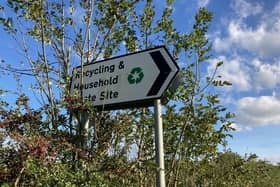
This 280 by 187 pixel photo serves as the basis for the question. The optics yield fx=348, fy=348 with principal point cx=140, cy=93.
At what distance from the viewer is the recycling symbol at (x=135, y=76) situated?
3578mm

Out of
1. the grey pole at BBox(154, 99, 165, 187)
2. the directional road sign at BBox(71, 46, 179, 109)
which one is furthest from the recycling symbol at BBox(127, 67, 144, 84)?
the grey pole at BBox(154, 99, 165, 187)

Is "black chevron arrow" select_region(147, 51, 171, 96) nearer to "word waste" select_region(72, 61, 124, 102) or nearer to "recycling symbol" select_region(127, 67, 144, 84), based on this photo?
"recycling symbol" select_region(127, 67, 144, 84)

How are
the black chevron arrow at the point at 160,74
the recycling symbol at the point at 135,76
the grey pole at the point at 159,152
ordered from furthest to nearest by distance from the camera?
the recycling symbol at the point at 135,76 < the black chevron arrow at the point at 160,74 < the grey pole at the point at 159,152

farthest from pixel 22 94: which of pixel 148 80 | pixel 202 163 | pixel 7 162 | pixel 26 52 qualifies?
pixel 202 163

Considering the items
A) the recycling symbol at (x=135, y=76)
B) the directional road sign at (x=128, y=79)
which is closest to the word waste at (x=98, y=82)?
the directional road sign at (x=128, y=79)

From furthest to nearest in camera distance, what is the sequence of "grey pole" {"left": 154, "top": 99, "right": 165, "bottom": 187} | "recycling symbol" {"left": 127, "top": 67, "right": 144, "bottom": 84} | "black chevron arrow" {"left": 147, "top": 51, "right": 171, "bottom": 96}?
"recycling symbol" {"left": 127, "top": 67, "right": 144, "bottom": 84} → "black chevron arrow" {"left": 147, "top": 51, "right": 171, "bottom": 96} → "grey pole" {"left": 154, "top": 99, "right": 165, "bottom": 187}

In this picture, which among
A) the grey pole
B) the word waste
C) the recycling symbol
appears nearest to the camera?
the grey pole

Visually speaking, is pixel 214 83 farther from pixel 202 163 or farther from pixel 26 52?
pixel 26 52

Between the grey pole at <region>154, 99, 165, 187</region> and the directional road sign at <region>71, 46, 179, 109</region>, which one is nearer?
the grey pole at <region>154, 99, 165, 187</region>

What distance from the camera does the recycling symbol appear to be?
3.58 m

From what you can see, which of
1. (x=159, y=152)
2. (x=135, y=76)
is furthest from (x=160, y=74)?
(x=159, y=152)

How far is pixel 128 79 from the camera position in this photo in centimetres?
367

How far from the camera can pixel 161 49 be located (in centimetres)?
→ 353

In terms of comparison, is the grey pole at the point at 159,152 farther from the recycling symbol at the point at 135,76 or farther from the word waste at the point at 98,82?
the word waste at the point at 98,82
